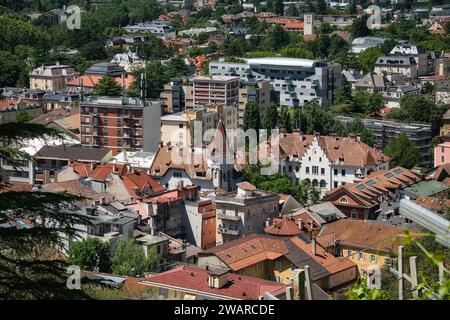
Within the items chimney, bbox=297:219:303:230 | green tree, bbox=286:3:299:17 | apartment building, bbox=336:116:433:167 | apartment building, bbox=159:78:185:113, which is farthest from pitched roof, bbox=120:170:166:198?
green tree, bbox=286:3:299:17

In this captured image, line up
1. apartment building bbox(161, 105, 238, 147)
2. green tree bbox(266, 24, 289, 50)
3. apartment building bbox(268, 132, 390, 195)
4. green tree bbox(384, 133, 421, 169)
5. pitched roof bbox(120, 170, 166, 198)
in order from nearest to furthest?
pitched roof bbox(120, 170, 166, 198) < apartment building bbox(268, 132, 390, 195) < green tree bbox(384, 133, 421, 169) < apartment building bbox(161, 105, 238, 147) < green tree bbox(266, 24, 289, 50)

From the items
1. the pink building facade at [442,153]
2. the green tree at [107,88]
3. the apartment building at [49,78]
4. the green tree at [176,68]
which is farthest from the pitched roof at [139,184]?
the apartment building at [49,78]

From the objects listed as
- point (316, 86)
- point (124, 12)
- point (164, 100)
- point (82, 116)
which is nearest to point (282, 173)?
point (82, 116)

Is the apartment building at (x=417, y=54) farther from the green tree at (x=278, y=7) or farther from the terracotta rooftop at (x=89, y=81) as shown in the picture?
the green tree at (x=278, y=7)

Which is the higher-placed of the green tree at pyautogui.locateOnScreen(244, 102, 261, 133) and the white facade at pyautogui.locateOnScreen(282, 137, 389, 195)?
the green tree at pyautogui.locateOnScreen(244, 102, 261, 133)

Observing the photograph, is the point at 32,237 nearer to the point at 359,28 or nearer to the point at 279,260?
the point at 279,260

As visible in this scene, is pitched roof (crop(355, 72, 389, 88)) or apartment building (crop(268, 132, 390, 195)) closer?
apartment building (crop(268, 132, 390, 195))

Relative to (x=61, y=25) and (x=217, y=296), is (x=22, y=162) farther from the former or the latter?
(x=61, y=25)

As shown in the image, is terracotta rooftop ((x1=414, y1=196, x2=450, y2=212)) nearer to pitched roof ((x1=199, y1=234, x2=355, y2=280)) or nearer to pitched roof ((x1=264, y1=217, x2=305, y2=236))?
pitched roof ((x1=264, y1=217, x2=305, y2=236))
